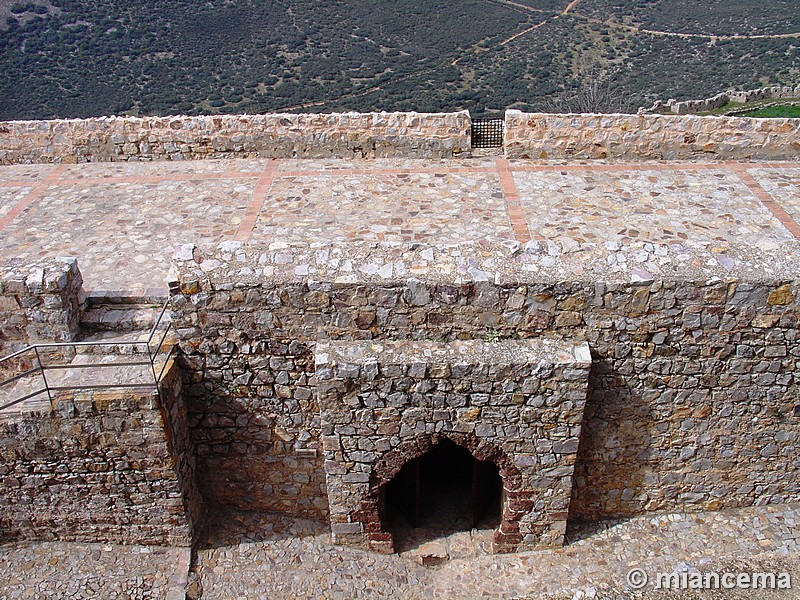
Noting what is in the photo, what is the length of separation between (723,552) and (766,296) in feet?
8.71

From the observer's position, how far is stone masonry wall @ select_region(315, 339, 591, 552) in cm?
623


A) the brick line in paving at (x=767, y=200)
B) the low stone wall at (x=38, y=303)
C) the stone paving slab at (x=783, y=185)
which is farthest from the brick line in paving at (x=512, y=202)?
the low stone wall at (x=38, y=303)

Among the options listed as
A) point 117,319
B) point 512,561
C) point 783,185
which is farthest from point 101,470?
point 783,185

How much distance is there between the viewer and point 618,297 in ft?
20.2

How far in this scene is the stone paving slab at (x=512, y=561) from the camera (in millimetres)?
6934

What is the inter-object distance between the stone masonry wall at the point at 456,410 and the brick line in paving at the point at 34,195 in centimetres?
609

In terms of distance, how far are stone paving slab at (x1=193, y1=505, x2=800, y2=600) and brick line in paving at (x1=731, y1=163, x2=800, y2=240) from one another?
3.73 metres

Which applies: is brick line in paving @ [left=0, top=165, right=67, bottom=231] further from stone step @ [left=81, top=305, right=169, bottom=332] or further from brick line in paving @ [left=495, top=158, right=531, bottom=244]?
brick line in paving @ [left=495, top=158, right=531, bottom=244]

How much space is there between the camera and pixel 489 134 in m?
11.4

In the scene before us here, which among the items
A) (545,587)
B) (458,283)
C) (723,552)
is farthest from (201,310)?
(723,552)

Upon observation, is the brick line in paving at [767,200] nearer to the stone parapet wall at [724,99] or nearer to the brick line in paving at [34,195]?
the brick line in paving at [34,195]

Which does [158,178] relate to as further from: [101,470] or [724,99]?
[724,99]

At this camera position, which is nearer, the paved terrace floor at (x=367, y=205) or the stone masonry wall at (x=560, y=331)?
the stone masonry wall at (x=560, y=331)

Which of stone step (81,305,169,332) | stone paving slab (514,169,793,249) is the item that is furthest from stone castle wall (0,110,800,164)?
stone step (81,305,169,332)
